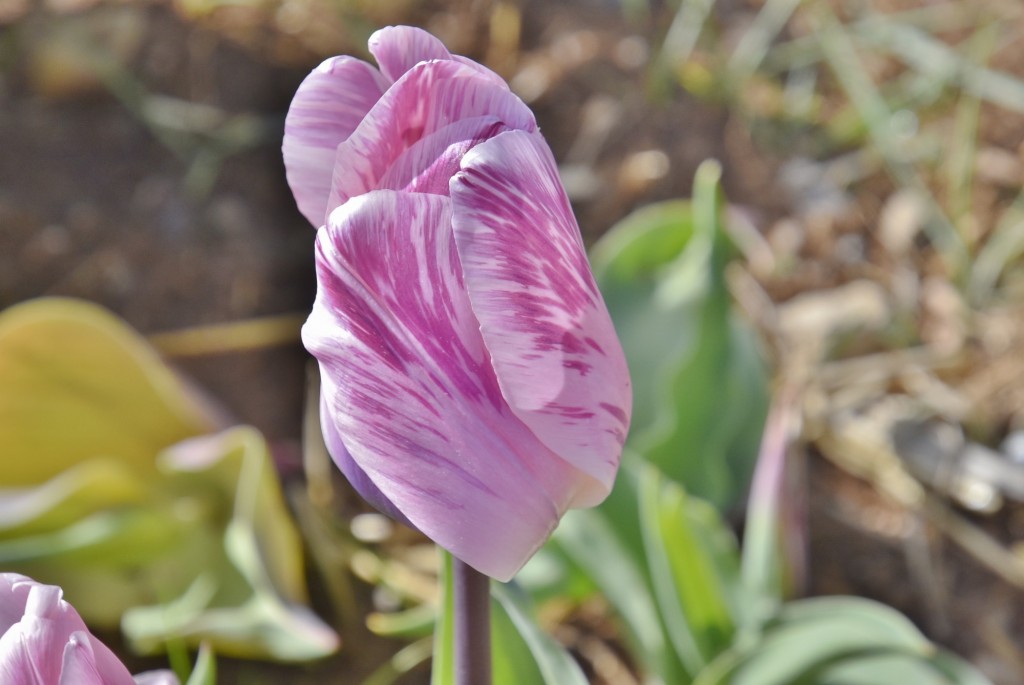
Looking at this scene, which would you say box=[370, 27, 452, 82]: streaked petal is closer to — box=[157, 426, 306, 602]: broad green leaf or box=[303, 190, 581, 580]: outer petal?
box=[303, 190, 581, 580]: outer petal

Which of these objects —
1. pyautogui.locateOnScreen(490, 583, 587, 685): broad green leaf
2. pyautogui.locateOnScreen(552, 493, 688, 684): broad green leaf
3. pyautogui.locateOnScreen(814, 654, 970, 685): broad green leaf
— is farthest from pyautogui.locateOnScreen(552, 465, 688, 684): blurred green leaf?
pyautogui.locateOnScreen(490, 583, 587, 685): broad green leaf

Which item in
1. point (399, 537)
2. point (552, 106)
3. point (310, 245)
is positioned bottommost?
point (399, 537)

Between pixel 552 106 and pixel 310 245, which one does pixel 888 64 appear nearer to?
pixel 552 106

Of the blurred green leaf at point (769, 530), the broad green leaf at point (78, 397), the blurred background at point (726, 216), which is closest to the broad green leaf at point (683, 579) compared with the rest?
the blurred green leaf at point (769, 530)

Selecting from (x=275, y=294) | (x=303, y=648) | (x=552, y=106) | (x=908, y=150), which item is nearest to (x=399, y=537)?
(x=303, y=648)

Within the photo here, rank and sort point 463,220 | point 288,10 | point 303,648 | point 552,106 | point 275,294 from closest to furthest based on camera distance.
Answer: point 463,220 → point 303,648 → point 275,294 → point 552,106 → point 288,10

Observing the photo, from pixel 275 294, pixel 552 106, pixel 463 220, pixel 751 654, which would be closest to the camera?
pixel 463 220

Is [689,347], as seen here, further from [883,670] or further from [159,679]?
[159,679]

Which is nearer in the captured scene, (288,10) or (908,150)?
(908,150)
